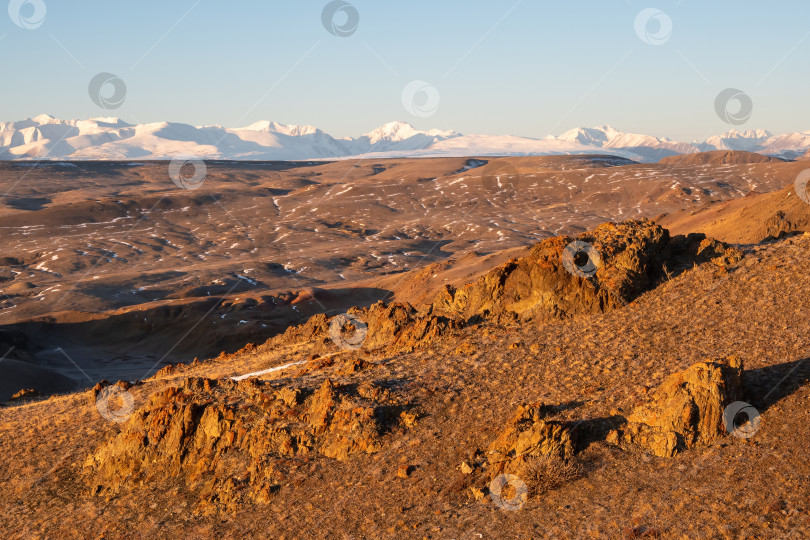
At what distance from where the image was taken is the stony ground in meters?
10.0

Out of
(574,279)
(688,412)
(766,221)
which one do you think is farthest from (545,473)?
(766,221)

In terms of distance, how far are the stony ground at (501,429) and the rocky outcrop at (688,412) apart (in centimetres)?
26

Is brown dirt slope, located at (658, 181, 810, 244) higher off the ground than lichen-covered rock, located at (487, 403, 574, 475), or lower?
higher

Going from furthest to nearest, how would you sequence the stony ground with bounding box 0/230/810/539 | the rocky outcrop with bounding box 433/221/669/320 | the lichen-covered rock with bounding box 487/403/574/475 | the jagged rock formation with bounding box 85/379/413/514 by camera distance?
the rocky outcrop with bounding box 433/221/669/320 → the jagged rock formation with bounding box 85/379/413/514 → the lichen-covered rock with bounding box 487/403/574/475 → the stony ground with bounding box 0/230/810/539

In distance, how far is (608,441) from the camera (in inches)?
459

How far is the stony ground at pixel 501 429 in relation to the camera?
10016 millimetres

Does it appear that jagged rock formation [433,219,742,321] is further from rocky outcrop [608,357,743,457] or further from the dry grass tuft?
the dry grass tuft

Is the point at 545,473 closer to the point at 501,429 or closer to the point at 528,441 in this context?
the point at 528,441

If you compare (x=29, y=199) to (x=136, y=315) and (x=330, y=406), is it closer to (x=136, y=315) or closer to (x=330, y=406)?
(x=136, y=315)

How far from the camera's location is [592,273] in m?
17.8

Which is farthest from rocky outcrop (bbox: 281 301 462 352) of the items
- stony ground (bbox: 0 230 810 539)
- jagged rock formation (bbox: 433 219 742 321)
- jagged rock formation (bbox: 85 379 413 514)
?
jagged rock formation (bbox: 85 379 413 514)

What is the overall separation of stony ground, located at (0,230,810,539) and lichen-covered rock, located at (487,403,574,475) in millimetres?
412

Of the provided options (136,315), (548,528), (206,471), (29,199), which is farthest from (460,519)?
(29,199)

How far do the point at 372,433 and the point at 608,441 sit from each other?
4.32m
